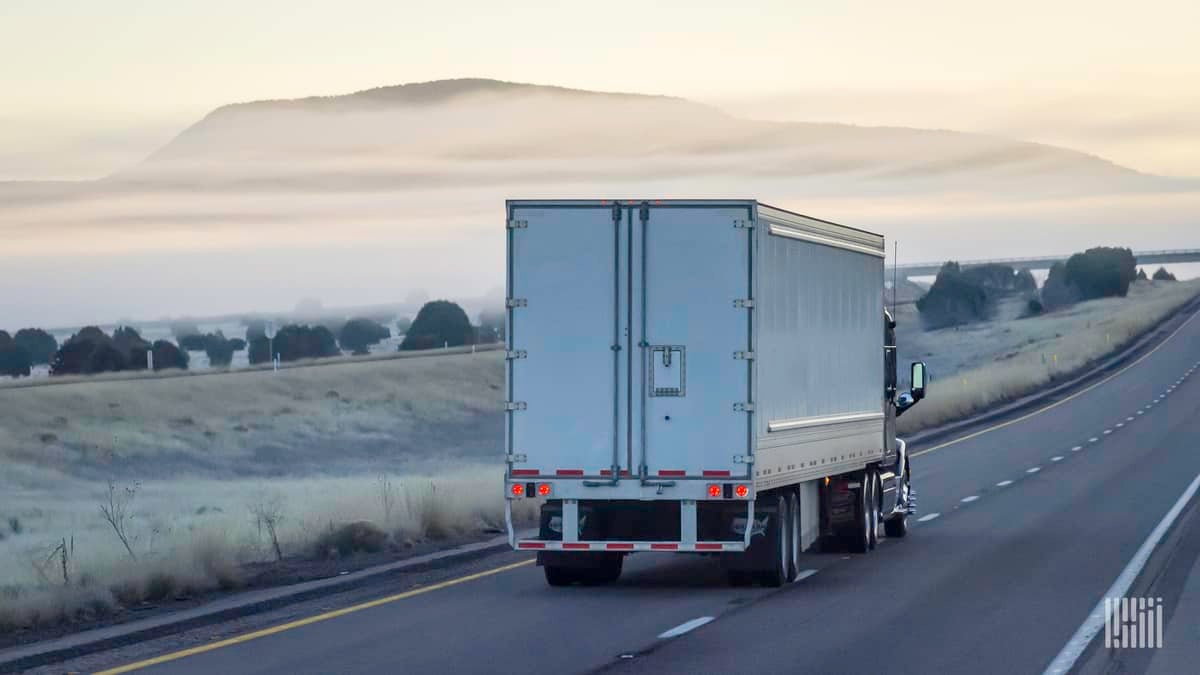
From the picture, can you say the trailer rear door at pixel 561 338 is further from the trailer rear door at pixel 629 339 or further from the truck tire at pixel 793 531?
the truck tire at pixel 793 531

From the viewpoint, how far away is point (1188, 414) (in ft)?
186

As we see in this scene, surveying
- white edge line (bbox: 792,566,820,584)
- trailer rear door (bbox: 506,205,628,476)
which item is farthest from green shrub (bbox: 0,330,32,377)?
trailer rear door (bbox: 506,205,628,476)

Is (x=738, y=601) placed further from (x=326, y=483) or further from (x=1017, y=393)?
(x=1017, y=393)

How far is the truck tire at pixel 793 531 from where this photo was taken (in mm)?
17125

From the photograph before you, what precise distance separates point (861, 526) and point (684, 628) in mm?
6547

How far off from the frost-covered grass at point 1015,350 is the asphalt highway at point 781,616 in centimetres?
2931

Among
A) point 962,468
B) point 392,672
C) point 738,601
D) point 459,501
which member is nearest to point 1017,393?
point 962,468

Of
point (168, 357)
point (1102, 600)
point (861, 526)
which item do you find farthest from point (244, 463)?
point (168, 357)

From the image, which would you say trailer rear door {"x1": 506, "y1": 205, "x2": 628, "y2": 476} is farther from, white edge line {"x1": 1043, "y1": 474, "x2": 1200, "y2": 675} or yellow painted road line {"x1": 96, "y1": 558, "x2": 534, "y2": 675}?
white edge line {"x1": 1043, "y1": 474, "x2": 1200, "y2": 675}

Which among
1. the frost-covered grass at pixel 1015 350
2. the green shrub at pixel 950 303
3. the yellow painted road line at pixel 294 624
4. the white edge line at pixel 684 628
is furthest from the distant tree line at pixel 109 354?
the white edge line at pixel 684 628

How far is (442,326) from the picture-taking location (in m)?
165

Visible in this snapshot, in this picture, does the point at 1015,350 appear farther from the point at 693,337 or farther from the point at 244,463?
the point at 693,337

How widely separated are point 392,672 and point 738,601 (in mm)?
4716

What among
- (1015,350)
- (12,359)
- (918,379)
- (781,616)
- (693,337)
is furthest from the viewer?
(12,359)
